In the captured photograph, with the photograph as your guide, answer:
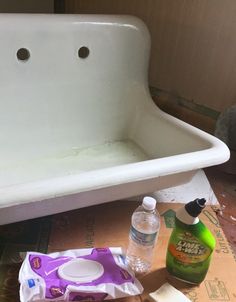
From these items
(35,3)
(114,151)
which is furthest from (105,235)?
(35,3)

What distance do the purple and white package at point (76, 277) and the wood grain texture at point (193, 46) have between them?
864 millimetres

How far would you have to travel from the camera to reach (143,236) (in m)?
0.86

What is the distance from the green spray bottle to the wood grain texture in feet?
2.51

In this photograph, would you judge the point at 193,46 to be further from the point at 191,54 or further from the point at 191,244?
the point at 191,244

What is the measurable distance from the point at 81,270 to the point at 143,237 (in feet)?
0.55

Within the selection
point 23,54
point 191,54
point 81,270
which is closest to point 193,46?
point 191,54

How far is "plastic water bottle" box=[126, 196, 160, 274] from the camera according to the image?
0.86 m

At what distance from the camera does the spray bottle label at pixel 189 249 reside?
33.1 inches

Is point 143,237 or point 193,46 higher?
point 193,46

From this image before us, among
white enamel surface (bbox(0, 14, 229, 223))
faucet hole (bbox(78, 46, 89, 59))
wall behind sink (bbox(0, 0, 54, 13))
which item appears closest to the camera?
white enamel surface (bbox(0, 14, 229, 223))

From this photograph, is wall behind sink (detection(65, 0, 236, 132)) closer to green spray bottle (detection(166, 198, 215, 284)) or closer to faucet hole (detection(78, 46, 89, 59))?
faucet hole (detection(78, 46, 89, 59))

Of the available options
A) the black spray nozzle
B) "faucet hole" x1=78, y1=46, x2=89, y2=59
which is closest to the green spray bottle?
the black spray nozzle

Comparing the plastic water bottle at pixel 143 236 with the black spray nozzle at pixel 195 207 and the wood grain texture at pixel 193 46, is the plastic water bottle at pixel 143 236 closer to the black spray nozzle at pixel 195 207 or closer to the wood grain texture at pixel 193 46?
the black spray nozzle at pixel 195 207

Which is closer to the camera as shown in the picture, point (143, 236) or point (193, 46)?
point (143, 236)
